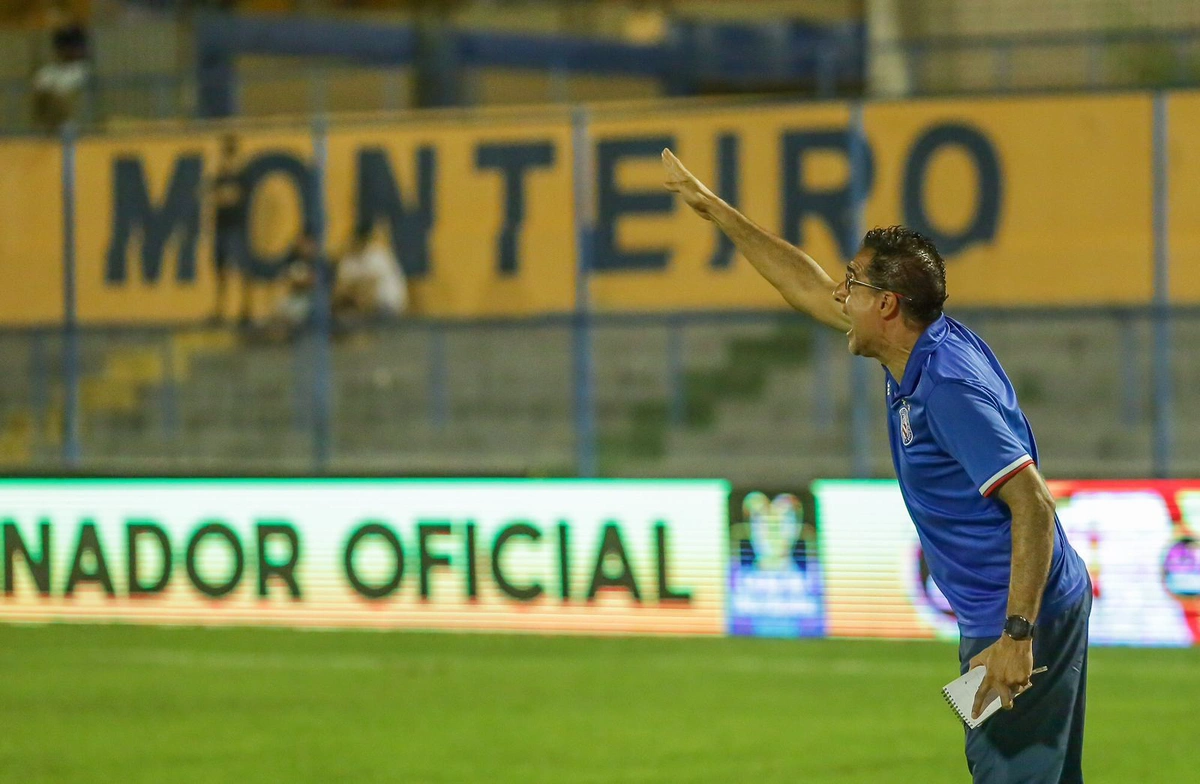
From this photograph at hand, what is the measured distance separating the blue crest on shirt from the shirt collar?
38 mm

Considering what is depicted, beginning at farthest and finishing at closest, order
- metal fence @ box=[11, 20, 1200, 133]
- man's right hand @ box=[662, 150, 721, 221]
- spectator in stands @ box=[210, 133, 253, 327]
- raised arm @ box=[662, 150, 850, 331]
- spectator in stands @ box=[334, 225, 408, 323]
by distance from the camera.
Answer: metal fence @ box=[11, 20, 1200, 133] < spectator in stands @ box=[210, 133, 253, 327] < spectator in stands @ box=[334, 225, 408, 323] < man's right hand @ box=[662, 150, 721, 221] < raised arm @ box=[662, 150, 850, 331]

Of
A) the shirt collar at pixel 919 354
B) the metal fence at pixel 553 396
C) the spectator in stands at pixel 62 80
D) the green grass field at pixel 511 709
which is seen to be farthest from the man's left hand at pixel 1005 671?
the spectator in stands at pixel 62 80

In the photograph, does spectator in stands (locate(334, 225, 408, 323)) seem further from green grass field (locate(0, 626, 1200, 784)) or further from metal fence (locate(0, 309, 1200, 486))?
green grass field (locate(0, 626, 1200, 784))

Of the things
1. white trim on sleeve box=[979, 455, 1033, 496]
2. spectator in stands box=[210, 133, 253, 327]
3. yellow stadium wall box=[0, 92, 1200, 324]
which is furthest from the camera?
spectator in stands box=[210, 133, 253, 327]

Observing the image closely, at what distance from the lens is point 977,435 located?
467 centimetres

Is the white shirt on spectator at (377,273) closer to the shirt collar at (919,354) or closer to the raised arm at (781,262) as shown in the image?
the raised arm at (781,262)

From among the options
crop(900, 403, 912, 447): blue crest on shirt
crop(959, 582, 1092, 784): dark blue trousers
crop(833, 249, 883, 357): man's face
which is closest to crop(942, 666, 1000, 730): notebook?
crop(959, 582, 1092, 784): dark blue trousers

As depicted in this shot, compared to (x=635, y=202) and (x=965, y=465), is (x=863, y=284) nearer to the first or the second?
(x=965, y=465)

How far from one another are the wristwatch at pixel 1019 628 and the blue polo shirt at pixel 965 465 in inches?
8.0

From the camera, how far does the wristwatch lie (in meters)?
4.65

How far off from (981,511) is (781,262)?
51.2 inches

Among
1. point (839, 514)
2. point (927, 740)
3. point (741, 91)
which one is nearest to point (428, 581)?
point (839, 514)

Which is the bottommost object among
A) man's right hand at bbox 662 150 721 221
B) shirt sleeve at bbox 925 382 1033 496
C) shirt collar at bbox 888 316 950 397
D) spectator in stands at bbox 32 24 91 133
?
shirt sleeve at bbox 925 382 1033 496

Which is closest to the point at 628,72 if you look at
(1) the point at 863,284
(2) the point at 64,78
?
(2) the point at 64,78
